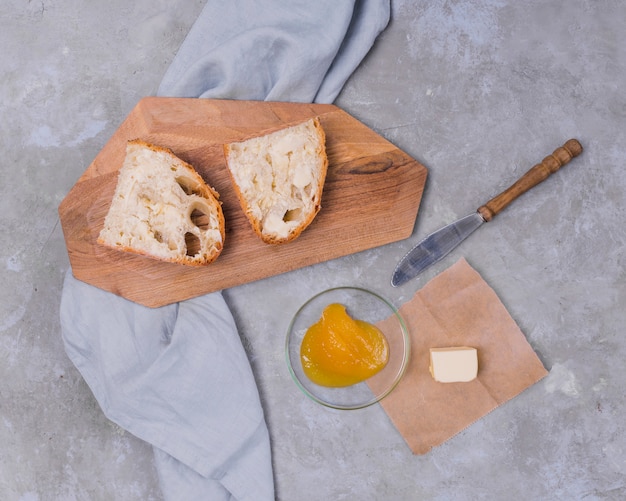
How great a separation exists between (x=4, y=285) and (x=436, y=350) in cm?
204

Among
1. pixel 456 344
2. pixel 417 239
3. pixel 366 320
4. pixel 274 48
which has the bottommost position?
pixel 366 320

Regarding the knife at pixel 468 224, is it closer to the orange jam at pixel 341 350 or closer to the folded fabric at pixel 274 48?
the orange jam at pixel 341 350

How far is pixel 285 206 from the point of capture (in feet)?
8.64

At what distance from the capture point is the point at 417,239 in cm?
284

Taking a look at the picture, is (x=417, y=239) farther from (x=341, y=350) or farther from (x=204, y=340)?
(x=204, y=340)

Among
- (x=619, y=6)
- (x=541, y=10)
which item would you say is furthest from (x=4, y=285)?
(x=619, y=6)

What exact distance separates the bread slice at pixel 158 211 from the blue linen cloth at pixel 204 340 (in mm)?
299

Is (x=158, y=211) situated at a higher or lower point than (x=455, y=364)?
lower

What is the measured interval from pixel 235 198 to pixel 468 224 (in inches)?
41.0

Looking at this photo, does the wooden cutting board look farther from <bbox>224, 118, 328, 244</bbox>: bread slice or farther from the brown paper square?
the brown paper square

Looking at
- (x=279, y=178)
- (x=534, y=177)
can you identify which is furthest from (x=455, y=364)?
(x=279, y=178)

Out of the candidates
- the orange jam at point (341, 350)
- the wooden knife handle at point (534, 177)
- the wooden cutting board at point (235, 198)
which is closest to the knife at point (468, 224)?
the wooden knife handle at point (534, 177)

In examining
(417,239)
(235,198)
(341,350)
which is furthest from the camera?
(417,239)

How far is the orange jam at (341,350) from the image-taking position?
8.59ft
